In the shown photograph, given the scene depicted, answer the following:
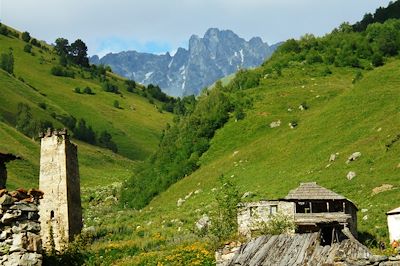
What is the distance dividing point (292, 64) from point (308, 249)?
327ft

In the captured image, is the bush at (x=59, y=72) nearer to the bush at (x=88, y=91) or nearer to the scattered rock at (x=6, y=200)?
the bush at (x=88, y=91)

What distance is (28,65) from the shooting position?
632 feet

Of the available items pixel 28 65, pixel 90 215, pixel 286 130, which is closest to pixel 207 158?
pixel 286 130

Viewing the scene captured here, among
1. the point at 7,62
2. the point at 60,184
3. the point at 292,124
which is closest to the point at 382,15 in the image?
the point at 292,124

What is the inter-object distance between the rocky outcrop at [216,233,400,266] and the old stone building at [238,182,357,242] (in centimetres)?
2723

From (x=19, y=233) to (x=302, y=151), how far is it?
56673 mm

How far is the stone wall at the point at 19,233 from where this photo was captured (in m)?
14.5

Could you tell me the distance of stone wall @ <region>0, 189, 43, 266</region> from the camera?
14.5m

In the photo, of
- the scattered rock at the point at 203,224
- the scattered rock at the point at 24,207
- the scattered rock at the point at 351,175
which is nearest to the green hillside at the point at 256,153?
the scattered rock at the point at 351,175

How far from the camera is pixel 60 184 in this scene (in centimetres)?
4716

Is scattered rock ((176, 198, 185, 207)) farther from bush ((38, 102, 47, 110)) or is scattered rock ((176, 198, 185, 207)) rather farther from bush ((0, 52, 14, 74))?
bush ((0, 52, 14, 74))

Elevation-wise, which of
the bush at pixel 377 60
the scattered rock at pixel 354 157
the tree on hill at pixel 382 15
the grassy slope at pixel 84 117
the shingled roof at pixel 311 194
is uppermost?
the tree on hill at pixel 382 15

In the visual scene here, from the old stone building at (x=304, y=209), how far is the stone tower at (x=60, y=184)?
10.8 m

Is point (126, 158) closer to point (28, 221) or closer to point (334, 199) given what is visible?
point (334, 199)
